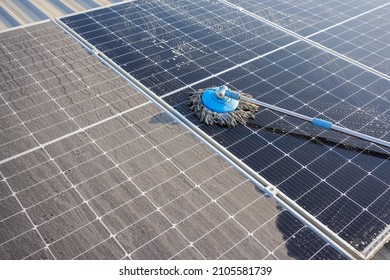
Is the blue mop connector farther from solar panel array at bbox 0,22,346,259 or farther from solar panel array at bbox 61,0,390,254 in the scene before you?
solar panel array at bbox 0,22,346,259

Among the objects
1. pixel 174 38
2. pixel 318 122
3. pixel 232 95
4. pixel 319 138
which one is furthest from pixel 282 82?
pixel 174 38

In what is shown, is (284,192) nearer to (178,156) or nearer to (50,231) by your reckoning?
(178,156)

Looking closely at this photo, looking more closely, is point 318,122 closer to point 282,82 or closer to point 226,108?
point 226,108

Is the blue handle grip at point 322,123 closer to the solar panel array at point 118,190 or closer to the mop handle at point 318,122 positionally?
the mop handle at point 318,122

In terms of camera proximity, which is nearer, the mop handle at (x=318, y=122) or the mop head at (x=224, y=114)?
the mop handle at (x=318, y=122)

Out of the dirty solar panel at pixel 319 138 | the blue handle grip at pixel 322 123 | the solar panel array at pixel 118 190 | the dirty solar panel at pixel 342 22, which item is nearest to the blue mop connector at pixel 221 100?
the dirty solar panel at pixel 319 138

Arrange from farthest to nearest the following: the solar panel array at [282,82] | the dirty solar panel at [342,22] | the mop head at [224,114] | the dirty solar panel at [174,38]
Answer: the dirty solar panel at [342,22]
the dirty solar panel at [174,38]
the mop head at [224,114]
the solar panel array at [282,82]
